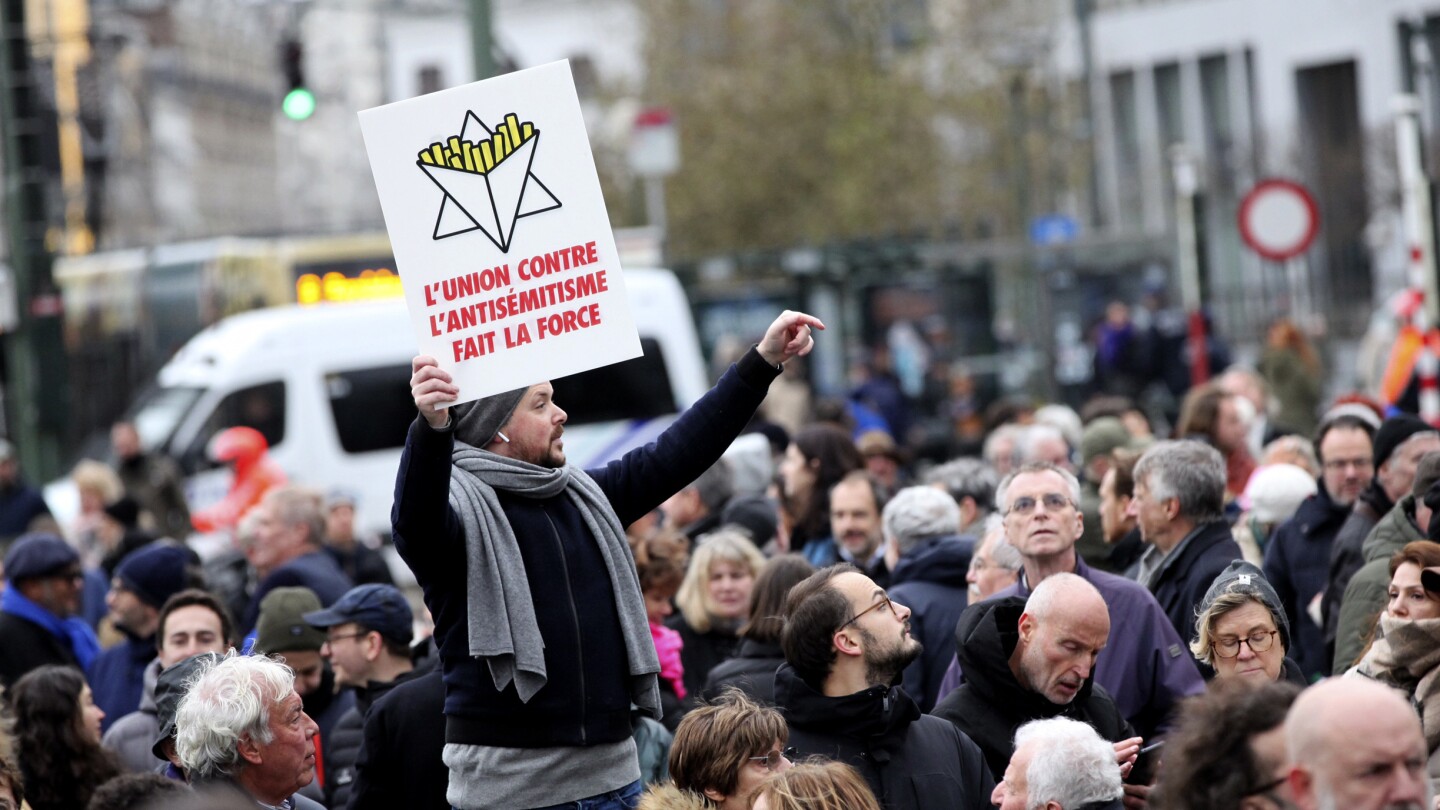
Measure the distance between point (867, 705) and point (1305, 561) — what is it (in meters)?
3.70

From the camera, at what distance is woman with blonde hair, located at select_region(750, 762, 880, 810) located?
174 inches

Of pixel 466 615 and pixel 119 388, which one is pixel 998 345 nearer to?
pixel 119 388

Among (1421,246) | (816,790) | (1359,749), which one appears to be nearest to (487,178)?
(816,790)

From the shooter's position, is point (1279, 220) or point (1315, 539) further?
point (1279, 220)

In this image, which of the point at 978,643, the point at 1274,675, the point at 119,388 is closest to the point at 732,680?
the point at 978,643

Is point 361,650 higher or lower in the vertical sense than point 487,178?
lower

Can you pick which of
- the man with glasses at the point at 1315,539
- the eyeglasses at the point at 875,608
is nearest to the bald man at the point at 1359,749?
the eyeglasses at the point at 875,608

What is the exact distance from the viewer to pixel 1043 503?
→ 6.56 m

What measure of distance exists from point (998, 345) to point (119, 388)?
11.9 meters

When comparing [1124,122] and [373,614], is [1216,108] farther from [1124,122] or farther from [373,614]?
[373,614]

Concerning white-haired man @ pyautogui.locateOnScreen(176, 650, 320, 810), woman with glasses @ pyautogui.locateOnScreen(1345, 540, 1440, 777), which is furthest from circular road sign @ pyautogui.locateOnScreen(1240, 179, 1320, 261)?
white-haired man @ pyautogui.locateOnScreen(176, 650, 320, 810)

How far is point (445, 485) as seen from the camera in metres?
4.77

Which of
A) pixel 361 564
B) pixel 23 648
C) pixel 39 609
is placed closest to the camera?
pixel 23 648

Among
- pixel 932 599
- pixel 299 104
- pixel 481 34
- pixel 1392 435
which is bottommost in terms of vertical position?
Answer: pixel 932 599
